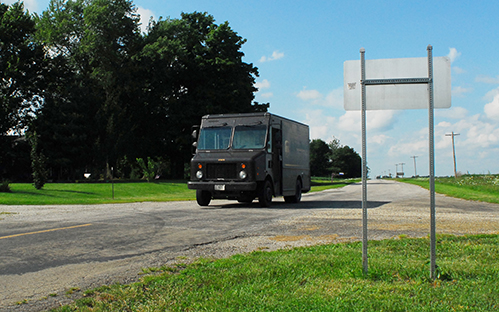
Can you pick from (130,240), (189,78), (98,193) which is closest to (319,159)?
(189,78)

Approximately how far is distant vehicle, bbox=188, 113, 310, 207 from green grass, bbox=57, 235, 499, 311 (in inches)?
387

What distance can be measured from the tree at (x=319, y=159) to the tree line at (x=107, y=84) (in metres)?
80.3

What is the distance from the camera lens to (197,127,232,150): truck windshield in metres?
17.1

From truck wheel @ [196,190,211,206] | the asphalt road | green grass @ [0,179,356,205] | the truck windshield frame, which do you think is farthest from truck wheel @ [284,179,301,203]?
the asphalt road

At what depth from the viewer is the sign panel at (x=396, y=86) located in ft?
16.3

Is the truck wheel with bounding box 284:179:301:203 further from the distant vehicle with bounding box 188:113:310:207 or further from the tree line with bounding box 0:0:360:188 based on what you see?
the tree line with bounding box 0:0:360:188

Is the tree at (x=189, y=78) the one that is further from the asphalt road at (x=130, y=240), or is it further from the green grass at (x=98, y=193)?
the asphalt road at (x=130, y=240)

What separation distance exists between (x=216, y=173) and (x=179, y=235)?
25.3 feet

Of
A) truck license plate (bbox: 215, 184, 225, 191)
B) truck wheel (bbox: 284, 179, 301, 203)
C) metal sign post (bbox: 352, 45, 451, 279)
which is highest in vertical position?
metal sign post (bbox: 352, 45, 451, 279)

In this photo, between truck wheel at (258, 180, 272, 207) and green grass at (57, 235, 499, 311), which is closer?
green grass at (57, 235, 499, 311)

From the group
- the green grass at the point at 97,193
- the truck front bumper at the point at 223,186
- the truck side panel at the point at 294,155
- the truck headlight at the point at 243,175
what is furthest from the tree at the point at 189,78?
the truck headlight at the point at 243,175

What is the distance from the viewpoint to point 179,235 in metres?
8.80

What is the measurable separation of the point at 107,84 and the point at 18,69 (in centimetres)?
762

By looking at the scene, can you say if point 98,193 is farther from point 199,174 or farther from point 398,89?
point 398,89
